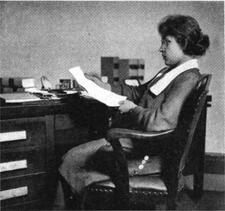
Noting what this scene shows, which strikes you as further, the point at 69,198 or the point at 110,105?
the point at 69,198

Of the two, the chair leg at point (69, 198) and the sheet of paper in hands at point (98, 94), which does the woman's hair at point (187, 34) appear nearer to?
the sheet of paper in hands at point (98, 94)

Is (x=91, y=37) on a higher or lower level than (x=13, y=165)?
higher

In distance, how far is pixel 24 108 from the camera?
4.97 feet

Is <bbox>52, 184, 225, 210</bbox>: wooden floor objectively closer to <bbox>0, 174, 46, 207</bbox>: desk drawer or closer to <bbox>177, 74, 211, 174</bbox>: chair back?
<bbox>0, 174, 46, 207</bbox>: desk drawer

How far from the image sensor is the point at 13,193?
1596 mm

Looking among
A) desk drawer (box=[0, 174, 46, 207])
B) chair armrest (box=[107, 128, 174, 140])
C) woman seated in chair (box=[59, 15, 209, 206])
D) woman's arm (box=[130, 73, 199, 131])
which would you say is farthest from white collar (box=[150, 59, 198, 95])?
desk drawer (box=[0, 174, 46, 207])

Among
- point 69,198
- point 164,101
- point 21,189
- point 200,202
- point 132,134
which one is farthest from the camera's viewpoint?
point 200,202

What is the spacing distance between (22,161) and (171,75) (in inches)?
33.5

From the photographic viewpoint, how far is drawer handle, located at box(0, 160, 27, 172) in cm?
154

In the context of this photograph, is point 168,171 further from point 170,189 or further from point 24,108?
point 24,108

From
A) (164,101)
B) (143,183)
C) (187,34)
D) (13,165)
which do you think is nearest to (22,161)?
(13,165)

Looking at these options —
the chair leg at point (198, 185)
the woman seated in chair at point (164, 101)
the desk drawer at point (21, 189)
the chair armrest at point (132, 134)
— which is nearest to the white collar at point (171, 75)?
the woman seated in chair at point (164, 101)

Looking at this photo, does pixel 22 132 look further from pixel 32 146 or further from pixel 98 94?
pixel 98 94

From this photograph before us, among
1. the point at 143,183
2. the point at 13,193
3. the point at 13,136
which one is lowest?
the point at 13,193
